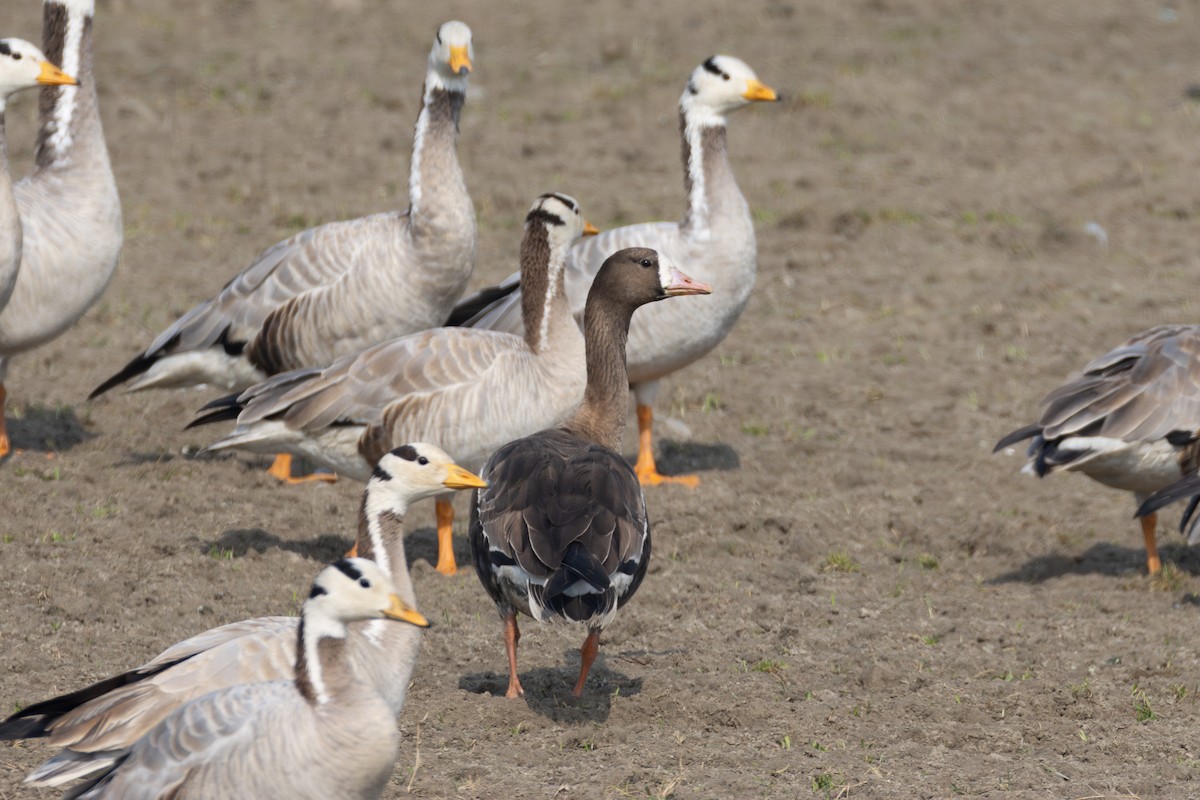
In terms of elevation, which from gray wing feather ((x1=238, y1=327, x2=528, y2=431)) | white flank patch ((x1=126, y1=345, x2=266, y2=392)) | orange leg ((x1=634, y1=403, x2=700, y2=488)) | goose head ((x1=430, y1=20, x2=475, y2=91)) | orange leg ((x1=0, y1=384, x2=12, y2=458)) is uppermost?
goose head ((x1=430, y1=20, x2=475, y2=91))

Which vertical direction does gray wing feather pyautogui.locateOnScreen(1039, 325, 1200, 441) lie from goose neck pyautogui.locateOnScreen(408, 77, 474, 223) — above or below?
below

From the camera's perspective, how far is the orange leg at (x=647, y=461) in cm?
986

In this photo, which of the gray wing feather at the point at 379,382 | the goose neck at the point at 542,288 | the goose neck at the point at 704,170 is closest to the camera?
the gray wing feather at the point at 379,382

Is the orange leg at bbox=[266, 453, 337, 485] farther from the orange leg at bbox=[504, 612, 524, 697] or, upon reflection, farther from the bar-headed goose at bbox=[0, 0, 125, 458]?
the orange leg at bbox=[504, 612, 524, 697]

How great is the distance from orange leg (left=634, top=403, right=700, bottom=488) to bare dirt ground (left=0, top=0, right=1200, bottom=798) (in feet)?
0.53

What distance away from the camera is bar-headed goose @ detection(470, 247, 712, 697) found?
20.5ft

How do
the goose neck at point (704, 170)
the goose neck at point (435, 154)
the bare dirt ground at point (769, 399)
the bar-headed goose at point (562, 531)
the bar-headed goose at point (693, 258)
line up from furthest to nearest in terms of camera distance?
the goose neck at point (704, 170)
the bar-headed goose at point (693, 258)
the goose neck at point (435, 154)
the bare dirt ground at point (769, 399)
the bar-headed goose at point (562, 531)

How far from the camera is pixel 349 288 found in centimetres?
955

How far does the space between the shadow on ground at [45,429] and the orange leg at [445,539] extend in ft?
8.85

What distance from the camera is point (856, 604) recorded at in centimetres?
824

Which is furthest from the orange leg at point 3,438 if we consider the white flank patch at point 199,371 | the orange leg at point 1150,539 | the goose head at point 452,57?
the orange leg at point 1150,539

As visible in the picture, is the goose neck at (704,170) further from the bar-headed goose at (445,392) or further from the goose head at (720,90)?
the bar-headed goose at (445,392)

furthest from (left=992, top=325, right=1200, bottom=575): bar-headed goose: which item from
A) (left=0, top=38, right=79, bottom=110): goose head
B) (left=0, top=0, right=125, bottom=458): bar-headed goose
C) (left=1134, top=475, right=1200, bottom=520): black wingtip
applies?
(left=0, top=38, right=79, bottom=110): goose head

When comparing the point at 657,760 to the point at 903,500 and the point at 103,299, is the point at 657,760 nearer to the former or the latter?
the point at 903,500
